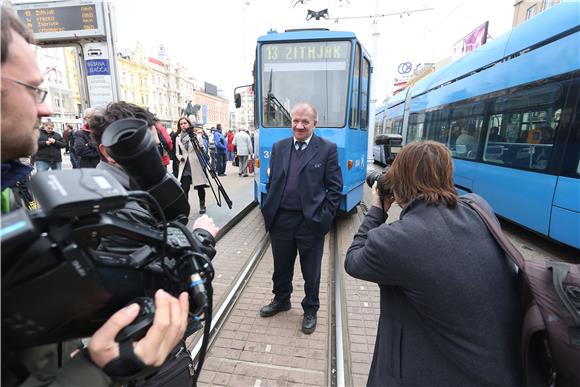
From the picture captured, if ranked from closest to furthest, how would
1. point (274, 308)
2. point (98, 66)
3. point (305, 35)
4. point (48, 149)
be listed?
1. point (274, 308)
2. point (98, 66)
3. point (305, 35)
4. point (48, 149)

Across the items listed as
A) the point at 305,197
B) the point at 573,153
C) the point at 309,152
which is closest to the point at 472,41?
the point at 573,153

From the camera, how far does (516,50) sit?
18.1 feet

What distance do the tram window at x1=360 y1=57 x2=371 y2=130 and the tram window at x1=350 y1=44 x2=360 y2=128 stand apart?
0.86 ft

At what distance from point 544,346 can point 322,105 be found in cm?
485

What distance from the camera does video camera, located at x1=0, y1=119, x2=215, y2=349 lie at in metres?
0.57

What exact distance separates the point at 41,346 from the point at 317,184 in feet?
7.96

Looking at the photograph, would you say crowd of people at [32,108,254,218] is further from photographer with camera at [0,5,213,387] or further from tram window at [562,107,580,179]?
tram window at [562,107,580,179]

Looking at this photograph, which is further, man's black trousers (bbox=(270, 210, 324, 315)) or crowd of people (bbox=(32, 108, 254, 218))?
crowd of people (bbox=(32, 108, 254, 218))

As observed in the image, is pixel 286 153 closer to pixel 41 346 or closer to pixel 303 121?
pixel 303 121

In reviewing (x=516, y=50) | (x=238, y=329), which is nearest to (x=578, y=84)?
(x=516, y=50)

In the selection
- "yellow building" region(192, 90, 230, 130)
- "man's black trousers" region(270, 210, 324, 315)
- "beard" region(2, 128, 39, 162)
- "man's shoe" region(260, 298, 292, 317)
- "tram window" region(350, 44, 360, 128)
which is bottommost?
"man's shoe" region(260, 298, 292, 317)

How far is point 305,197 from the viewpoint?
298cm

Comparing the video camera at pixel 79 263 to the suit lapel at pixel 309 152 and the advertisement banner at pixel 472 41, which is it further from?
the advertisement banner at pixel 472 41

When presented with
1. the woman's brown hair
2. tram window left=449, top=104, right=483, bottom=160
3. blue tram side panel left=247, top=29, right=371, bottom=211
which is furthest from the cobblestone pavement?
tram window left=449, top=104, right=483, bottom=160
